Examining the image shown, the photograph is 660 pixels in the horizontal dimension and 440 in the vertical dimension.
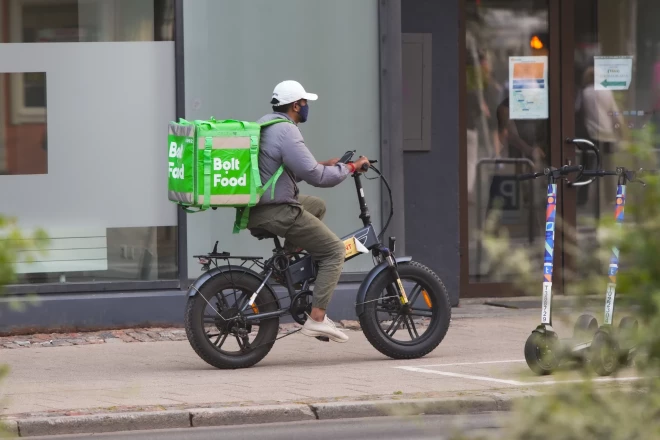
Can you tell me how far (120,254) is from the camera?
1011cm

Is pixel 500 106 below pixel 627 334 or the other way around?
the other way around

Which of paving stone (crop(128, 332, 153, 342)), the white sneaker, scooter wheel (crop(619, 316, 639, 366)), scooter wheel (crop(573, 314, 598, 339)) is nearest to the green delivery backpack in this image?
the white sneaker

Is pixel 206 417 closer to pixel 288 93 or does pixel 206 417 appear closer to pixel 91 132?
pixel 288 93

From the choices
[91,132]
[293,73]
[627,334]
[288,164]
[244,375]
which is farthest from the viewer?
[293,73]

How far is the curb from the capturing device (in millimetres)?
6355

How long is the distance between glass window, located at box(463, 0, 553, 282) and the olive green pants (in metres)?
3.84

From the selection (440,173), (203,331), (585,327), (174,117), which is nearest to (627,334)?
(585,327)

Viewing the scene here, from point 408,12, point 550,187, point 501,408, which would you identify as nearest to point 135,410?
point 501,408

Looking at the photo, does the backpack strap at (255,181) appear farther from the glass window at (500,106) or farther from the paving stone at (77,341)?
the glass window at (500,106)

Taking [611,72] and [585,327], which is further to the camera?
[611,72]

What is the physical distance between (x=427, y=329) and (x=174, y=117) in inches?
121

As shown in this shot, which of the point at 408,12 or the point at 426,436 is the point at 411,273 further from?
the point at 408,12

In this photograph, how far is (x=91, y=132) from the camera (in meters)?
10.0

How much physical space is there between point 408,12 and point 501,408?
507cm
